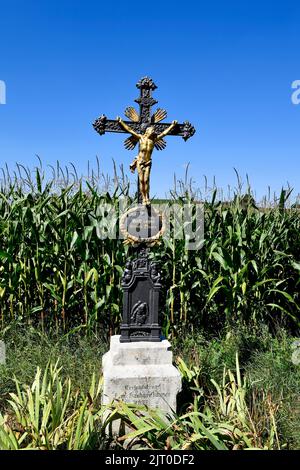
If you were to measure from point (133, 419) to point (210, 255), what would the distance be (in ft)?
9.33

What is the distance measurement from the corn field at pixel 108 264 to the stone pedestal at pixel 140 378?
150 cm

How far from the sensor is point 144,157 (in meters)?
3.98

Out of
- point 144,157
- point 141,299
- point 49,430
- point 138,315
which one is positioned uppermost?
point 144,157

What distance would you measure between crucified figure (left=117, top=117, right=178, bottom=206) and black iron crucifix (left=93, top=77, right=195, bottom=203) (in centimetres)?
5

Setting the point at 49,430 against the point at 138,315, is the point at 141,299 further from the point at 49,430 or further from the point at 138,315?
the point at 49,430

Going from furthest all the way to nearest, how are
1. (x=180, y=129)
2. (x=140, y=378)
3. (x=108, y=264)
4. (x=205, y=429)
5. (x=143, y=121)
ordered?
(x=108, y=264) → (x=180, y=129) → (x=143, y=121) → (x=140, y=378) → (x=205, y=429)

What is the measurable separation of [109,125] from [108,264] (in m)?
2.19

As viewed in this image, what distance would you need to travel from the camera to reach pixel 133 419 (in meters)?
3.42

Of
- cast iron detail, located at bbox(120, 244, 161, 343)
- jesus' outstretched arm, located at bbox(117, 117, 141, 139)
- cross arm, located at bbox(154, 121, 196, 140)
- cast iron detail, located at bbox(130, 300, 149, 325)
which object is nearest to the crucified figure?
jesus' outstretched arm, located at bbox(117, 117, 141, 139)

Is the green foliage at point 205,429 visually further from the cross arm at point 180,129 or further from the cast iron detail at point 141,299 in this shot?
the cross arm at point 180,129

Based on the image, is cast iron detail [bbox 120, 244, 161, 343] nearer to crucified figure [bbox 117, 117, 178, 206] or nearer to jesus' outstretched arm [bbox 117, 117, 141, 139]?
crucified figure [bbox 117, 117, 178, 206]

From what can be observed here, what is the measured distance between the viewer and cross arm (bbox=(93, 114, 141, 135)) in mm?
3988

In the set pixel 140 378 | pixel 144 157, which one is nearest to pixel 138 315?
pixel 140 378
